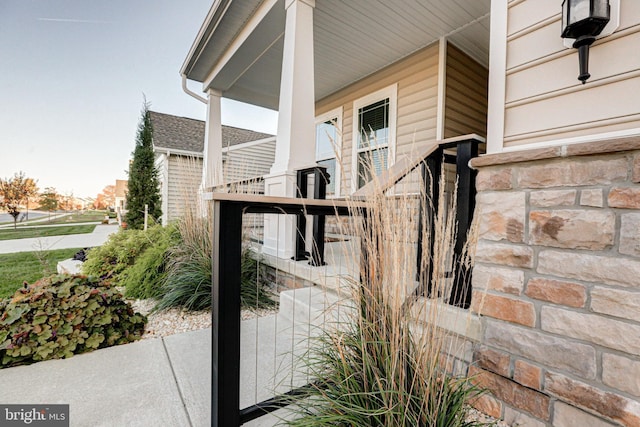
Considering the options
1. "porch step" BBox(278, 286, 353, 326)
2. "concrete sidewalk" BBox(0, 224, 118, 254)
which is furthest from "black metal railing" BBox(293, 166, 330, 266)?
"concrete sidewalk" BBox(0, 224, 118, 254)

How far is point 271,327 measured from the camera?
2.37 meters

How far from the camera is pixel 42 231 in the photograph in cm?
749

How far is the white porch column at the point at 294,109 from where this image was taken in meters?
3.05

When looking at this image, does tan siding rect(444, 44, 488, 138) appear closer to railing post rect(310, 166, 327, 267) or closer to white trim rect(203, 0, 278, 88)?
railing post rect(310, 166, 327, 267)

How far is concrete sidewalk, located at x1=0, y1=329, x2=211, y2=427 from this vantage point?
139cm

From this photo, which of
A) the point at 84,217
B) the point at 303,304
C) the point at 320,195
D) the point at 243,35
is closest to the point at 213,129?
the point at 243,35

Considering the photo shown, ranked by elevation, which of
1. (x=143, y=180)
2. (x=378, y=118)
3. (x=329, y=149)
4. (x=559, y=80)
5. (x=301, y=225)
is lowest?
(x=301, y=225)

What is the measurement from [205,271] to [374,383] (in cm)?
225

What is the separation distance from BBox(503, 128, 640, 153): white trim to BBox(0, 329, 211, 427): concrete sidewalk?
81.7 inches

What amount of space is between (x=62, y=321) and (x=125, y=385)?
86cm

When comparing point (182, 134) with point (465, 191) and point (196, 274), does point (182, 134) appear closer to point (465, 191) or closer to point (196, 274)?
point (196, 274)

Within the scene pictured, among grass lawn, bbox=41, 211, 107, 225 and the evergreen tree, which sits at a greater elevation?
the evergreen tree

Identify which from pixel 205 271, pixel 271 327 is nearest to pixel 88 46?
pixel 205 271

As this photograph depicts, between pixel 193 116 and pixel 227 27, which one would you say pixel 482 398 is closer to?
pixel 227 27
